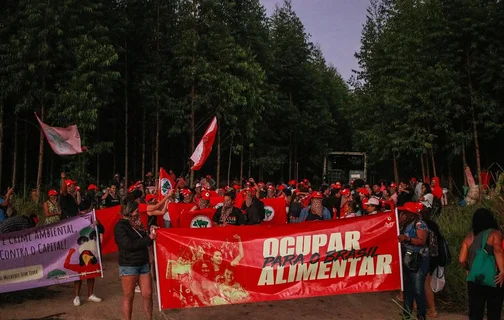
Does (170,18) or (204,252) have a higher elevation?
(170,18)

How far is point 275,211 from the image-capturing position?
16188mm

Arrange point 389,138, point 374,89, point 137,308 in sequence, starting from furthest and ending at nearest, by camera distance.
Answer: point 374,89
point 389,138
point 137,308

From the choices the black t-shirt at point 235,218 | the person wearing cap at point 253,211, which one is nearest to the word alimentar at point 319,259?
the black t-shirt at point 235,218

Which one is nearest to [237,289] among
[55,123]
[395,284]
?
[395,284]

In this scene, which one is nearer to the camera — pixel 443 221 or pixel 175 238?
pixel 175 238

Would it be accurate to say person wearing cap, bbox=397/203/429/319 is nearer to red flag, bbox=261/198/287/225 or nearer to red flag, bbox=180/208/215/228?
red flag, bbox=180/208/215/228

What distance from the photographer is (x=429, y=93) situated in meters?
31.8

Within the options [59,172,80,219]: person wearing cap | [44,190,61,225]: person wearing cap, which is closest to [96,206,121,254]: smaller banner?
[44,190,61,225]: person wearing cap

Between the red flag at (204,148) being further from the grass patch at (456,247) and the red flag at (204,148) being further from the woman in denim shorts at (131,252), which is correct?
the woman in denim shorts at (131,252)

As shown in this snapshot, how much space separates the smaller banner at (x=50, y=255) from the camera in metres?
9.45

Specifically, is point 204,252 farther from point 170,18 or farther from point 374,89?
point 374,89

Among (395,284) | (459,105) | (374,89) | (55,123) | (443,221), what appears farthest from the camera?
(374,89)

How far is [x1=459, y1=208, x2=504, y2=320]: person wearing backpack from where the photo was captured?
21.5 ft

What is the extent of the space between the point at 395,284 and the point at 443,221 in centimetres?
415
